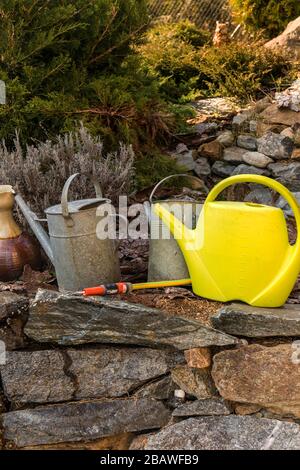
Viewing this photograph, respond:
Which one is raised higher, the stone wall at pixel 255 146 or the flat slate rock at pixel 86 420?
the stone wall at pixel 255 146

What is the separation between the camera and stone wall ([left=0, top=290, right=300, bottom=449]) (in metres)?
2.26

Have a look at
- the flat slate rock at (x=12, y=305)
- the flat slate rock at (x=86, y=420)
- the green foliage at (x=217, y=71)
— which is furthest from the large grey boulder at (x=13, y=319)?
the green foliage at (x=217, y=71)

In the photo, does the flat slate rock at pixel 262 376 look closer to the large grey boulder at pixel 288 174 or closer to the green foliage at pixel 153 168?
the green foliage at pixel 153 168

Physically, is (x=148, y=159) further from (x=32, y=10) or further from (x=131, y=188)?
(x=32, y=10)

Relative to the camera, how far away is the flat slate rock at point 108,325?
229 cm

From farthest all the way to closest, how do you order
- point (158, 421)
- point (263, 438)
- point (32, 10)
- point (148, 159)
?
point (148, 159), point (32, 10), point (158, 421), point (263, 438)

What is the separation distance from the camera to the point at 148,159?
3.79 meters

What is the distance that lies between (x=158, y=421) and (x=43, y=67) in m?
2.23

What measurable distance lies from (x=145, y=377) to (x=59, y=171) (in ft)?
4.21

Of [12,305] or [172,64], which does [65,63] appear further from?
[172,64]

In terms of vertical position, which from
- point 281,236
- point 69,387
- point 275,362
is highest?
point 281,236

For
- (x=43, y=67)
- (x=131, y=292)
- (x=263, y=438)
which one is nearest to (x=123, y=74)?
(x=43, y=67)

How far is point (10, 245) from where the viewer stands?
2736 mm

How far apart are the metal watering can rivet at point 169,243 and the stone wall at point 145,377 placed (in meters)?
0.29
